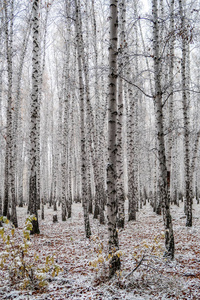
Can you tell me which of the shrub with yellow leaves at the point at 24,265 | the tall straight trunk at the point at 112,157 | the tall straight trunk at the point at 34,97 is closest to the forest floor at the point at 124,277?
the shrub with yellow leaves at the point at 24,265

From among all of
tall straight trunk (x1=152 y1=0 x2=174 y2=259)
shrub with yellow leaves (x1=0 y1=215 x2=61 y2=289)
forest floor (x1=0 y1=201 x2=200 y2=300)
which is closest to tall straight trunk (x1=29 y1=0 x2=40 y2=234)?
forest floor (x1=0 y1=201 x2=200 y2=300)

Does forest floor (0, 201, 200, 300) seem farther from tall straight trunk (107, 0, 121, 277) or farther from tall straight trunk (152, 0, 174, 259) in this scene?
tall straight trunk (152, 0, 174, 259)

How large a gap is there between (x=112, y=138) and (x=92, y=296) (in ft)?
9.39

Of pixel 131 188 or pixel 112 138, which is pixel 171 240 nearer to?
pixel 112 138

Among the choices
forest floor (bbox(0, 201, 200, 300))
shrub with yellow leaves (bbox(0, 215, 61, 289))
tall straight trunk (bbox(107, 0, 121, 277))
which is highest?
tall straight trunk (bbox(107, 0, 121, 277))

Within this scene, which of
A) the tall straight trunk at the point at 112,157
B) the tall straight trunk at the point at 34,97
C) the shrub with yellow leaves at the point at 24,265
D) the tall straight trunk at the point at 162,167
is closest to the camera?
the shrub with yellow leaves at the point at 24,265

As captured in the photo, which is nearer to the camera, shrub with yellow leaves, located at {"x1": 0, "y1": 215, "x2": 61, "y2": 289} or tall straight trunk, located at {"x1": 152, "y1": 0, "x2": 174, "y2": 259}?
shrub with yellow leaves, located at {"x1": 0, "y1": 215, "x2": 61, "y2": 289}

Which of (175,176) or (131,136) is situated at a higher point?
(131,136)

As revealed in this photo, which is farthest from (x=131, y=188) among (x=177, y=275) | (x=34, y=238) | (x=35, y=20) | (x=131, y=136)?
(x=35, y=20)

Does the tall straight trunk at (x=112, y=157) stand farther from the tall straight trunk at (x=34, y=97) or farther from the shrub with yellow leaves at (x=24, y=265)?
the tall straight trunk at (x=34, y=97)

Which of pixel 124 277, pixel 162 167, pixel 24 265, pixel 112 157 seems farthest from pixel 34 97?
pixel 124 277

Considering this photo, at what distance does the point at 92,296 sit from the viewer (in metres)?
3.94

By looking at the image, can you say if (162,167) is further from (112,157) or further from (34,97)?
(34,97)

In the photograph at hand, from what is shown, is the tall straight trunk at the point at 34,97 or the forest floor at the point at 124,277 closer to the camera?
the forest floor at the point at 124,277
